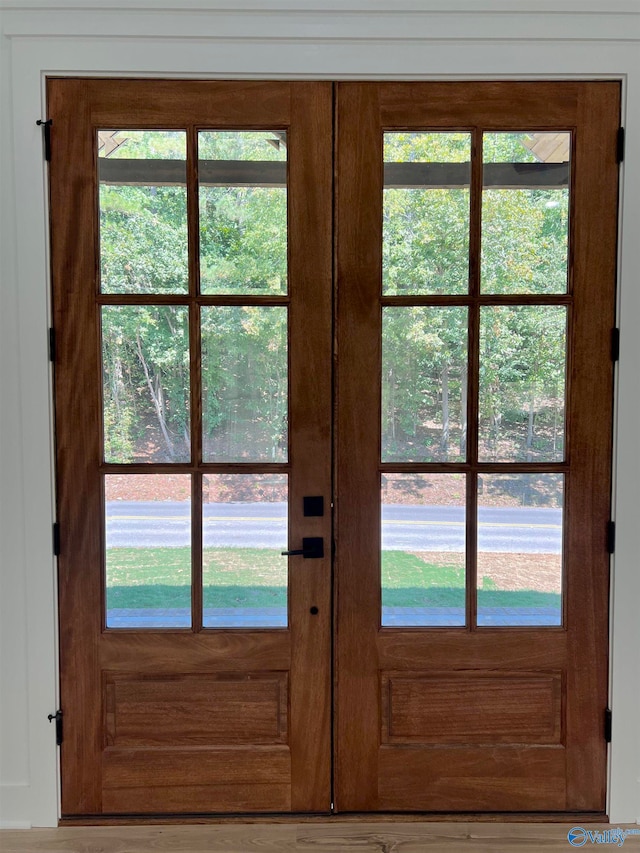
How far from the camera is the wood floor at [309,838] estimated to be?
1991mm

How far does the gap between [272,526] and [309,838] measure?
100 cm

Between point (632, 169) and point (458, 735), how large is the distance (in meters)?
1.94

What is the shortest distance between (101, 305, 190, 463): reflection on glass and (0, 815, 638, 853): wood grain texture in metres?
1.21

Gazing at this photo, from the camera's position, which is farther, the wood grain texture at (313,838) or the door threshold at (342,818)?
the door threshold at (342,818)

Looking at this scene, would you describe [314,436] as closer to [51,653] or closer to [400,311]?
[400,311]

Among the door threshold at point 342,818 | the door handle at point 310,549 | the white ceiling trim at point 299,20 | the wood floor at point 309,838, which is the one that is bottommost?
the wood floor at point 309,838

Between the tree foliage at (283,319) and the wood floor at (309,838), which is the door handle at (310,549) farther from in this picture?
the wood floor at (309,838)

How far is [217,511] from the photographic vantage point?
2.10 meters

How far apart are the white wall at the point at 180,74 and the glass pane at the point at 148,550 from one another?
207 mm

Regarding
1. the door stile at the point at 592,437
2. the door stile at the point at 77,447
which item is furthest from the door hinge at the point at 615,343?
the door stile at the point at 77,447

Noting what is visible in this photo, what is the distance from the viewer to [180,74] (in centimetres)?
199

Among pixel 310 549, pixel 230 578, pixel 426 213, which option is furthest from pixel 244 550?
pixel 426 213

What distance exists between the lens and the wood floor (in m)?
1.99

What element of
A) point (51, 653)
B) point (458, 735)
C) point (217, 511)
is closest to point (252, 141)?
point (217, 511)
